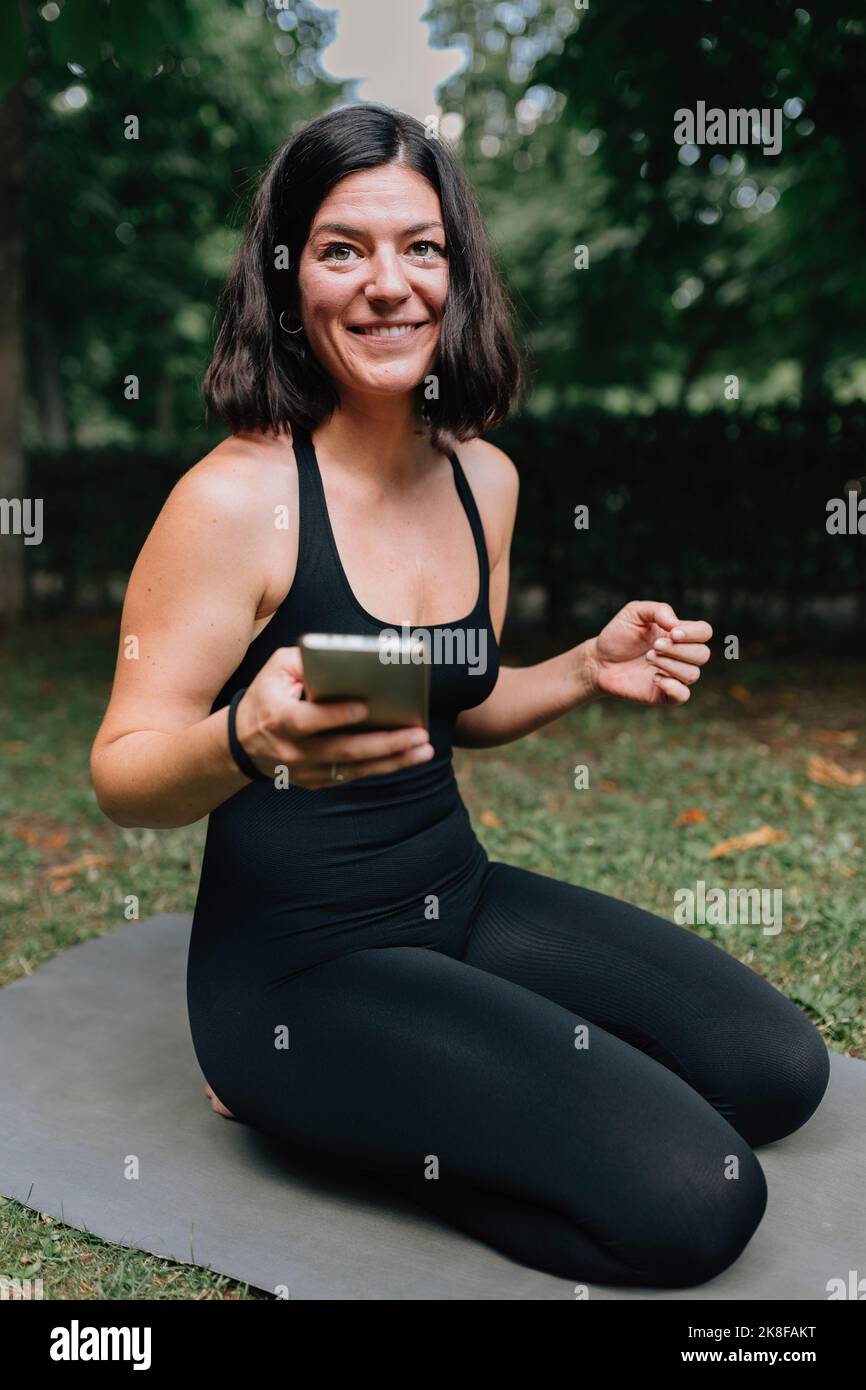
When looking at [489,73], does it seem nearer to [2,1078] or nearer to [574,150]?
[574,150]

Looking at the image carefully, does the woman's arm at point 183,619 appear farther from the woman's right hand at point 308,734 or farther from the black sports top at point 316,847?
the woman's right hand at point 308,734

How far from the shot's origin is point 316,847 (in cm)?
225

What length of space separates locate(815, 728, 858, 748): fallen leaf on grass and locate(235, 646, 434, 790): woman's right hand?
4.77 m

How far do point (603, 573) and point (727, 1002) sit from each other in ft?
19.9

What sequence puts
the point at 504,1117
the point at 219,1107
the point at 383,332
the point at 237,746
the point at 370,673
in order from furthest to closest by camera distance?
the point at 219,1107 → the point at 383,332 → the point at 504,1117 → the point at 237,746 → the point at 370,673

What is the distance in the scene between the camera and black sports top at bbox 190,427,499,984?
221cm

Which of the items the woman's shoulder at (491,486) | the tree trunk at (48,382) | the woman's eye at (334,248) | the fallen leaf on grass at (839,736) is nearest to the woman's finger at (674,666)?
the woman's shoulder at (491,486)

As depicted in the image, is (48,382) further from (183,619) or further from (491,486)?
(183,619)

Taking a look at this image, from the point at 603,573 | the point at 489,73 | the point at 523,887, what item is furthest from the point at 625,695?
the point at 489,73

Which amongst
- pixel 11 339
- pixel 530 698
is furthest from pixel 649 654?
pixel 11 339

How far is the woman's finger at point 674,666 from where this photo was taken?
2.43m

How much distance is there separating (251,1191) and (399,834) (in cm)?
76

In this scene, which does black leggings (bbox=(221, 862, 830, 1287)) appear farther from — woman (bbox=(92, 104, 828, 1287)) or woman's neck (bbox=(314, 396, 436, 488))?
woman's neck (bbox=(314, 396, 436, 488))

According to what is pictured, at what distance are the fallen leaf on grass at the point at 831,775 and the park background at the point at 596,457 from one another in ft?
0.05
